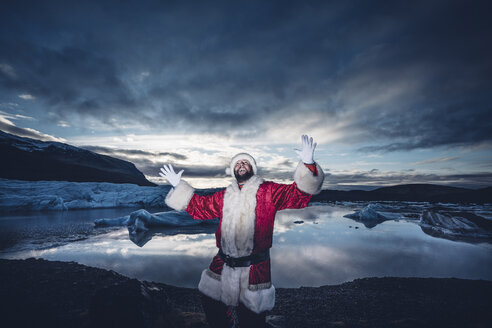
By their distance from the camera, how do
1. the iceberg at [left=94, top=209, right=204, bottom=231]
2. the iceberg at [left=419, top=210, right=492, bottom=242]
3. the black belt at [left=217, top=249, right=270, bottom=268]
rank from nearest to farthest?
the black belt at [left=217, top=249, right=270, bottom=268]
the iceberg at [left=419, top=210, right=492, bottom=242]
the iceberg at [left=94, top=209, right=204, bottom=231]

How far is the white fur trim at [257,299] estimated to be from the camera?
5.88 feet

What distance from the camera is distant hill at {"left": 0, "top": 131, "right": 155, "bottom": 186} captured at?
6350 centimetres

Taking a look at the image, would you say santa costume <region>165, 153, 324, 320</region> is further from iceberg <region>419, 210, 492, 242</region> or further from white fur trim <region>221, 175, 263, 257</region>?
iceberg <region>419, 210, 492, 242</region>

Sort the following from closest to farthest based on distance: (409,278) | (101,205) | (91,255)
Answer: (409,278), (91,255), (101,205)

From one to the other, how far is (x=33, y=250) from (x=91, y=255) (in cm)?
194

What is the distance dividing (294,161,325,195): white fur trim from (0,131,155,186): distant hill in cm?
7940

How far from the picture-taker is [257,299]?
1.80m

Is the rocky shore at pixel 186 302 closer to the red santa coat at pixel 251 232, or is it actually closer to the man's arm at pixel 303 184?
the red santa coat at pixel 251 232

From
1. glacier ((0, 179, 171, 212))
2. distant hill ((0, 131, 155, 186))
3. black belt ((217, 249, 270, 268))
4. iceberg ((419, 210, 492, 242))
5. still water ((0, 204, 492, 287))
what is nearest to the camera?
black belt ((217, 249, 270, 268))

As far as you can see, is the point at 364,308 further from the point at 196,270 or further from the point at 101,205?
the point at 101,205

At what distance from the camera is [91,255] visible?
5.81 metres

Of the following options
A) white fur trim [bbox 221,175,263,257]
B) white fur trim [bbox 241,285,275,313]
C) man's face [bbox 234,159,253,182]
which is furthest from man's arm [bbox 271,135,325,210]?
white fur trim [bbox 241,285,275,313]

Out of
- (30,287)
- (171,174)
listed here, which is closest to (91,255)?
(30,287)

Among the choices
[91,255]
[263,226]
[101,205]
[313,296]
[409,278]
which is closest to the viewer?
[263,226]
